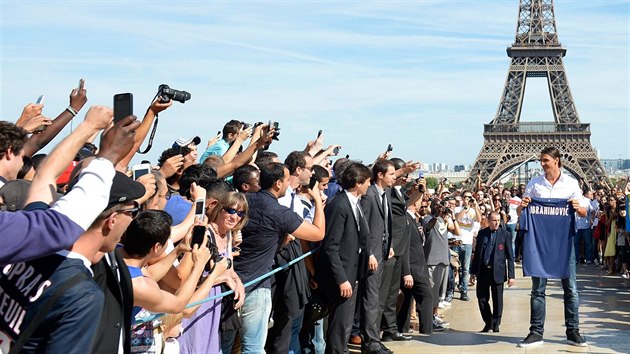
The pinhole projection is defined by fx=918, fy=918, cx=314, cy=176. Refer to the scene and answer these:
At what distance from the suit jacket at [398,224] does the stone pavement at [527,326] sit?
3.79 feet

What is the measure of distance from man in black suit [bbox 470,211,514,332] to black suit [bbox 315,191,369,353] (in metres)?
3.96

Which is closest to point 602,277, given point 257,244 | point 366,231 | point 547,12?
point 366,231

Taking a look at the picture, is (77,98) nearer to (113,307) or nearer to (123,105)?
(123,105)

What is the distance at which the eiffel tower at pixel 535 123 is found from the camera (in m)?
75.0

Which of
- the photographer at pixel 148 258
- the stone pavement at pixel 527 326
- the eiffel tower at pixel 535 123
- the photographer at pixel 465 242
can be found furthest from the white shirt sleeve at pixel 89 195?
the eiffel tower at pixel 535 123

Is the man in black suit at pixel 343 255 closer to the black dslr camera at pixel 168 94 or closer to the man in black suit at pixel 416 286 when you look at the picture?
the man in black suit at pixel 416 286

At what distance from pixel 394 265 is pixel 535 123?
70.2 meters

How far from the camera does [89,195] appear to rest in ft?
11.6

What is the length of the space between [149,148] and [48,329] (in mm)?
1539

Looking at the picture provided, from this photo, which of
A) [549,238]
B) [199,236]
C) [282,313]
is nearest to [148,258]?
[199,236]

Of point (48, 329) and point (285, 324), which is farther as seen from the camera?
point (285, 324)

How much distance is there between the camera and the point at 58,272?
3584 mm

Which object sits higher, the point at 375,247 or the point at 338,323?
the point at 375,247

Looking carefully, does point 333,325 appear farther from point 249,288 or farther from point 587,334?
point 587,334
